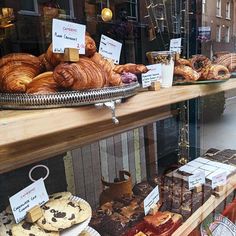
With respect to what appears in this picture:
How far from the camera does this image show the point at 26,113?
420mm

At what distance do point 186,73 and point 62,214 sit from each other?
1.75ft

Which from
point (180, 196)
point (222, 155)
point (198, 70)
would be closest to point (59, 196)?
point (180, 196)

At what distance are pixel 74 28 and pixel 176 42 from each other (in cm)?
67

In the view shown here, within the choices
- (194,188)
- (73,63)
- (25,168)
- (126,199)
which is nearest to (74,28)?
(73,63)

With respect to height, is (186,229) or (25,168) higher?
(25,168)

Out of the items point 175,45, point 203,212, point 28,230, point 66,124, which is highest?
point 175,45

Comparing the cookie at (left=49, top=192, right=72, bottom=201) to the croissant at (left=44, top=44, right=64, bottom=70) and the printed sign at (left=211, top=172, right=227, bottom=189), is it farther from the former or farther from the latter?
the printed sign at (left=211, top=172, right=227, bottom=189)

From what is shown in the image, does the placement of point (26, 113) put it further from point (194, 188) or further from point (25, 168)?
point (194, 188)

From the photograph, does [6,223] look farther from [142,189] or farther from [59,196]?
[142,189]

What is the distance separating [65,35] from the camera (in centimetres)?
49

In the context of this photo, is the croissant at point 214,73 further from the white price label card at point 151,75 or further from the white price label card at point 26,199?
the white price label card at point 26,199

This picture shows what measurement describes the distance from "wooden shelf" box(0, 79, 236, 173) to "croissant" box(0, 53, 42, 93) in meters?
0.06

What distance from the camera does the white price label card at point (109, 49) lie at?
0.68m

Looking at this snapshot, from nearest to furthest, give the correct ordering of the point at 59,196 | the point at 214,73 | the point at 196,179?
1. the point at 59,196
2. the point at 214,73
3. the point at 196,179
